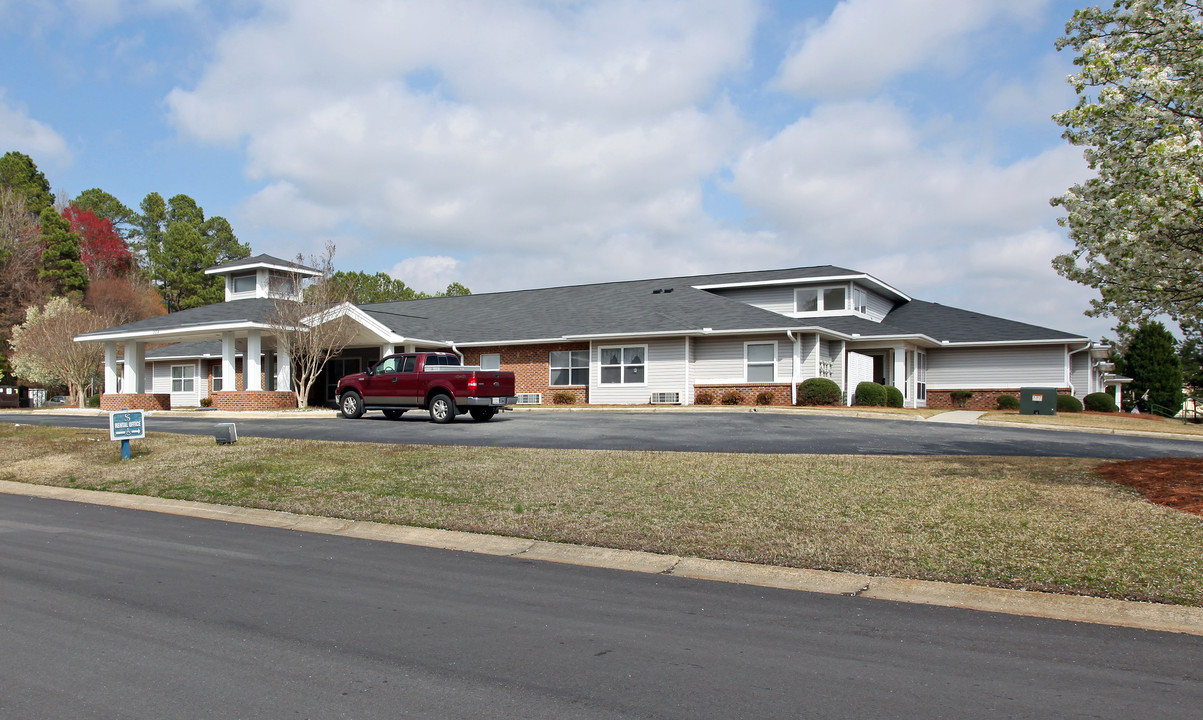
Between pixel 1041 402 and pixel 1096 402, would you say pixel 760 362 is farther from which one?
pixel 1096 402

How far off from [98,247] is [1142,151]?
78810mm

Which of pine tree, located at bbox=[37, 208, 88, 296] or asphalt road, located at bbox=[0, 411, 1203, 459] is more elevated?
pine tree, located at bbox=[37, 208, 88, 296]

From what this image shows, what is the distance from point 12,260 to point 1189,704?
67812 mm

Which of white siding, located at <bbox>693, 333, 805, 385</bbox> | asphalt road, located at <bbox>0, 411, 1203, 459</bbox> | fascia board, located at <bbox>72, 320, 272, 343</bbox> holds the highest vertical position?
fascia board, located at <bbox>72, 320, 272, 343</bbox>

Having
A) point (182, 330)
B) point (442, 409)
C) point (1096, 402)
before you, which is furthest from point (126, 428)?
point (1096, 402)

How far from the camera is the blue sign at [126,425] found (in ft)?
47.5

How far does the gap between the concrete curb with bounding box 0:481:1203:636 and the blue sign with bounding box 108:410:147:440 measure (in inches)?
196

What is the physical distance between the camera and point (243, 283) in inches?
1451

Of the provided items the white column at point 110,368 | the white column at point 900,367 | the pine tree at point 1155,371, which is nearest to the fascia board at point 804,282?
the white column at point 900,367

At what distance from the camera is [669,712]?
4219 millimetres

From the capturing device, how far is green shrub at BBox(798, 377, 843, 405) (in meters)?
27.9

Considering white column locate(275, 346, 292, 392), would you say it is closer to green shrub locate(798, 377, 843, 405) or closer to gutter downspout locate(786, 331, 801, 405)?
gutter downspout locate(786, 331, 801, 405)

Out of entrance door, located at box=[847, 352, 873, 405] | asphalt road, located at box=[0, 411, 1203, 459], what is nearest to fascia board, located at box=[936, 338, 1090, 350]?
entrance door, located at box=[847, 352, 873, 405]

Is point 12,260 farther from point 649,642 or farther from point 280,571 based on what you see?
point 649,642
